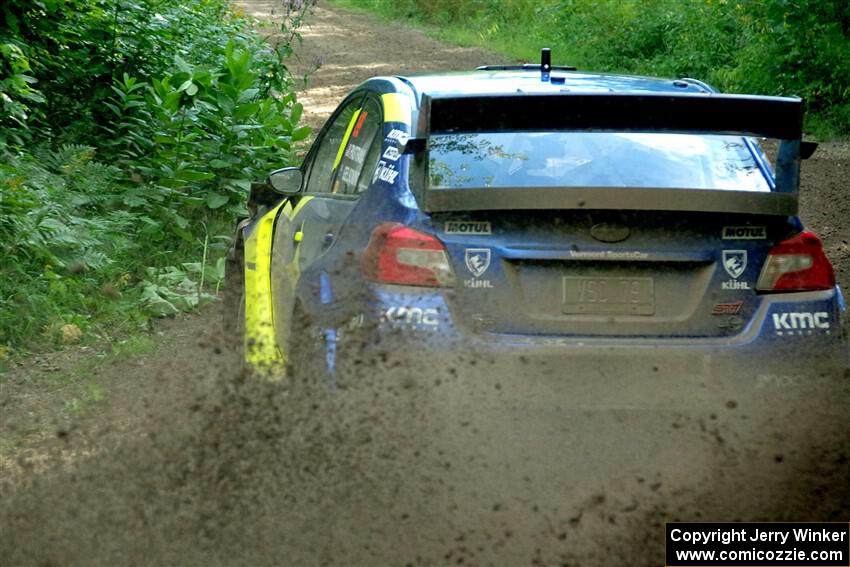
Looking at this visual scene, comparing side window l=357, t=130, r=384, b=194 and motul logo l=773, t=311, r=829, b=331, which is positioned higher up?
side window l=357, t=130, r=384, b=194

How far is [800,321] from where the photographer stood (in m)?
4.45

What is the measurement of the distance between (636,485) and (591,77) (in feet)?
7.36

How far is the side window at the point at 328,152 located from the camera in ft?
20.0

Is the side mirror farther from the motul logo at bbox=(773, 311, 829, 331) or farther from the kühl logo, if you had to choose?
the motul logo at bbox=(773, 311, 829, 331)

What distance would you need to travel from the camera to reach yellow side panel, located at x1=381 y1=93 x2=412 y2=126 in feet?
16.8

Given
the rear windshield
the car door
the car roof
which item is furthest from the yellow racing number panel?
the rear windshield

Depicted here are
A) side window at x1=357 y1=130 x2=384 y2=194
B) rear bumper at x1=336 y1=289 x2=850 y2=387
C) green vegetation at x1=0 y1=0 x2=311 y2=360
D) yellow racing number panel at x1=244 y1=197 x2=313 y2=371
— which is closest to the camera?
rear bumper at x1=336 y1=289 x2=850 y2=387

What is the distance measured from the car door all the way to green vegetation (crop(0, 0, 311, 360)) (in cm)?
213

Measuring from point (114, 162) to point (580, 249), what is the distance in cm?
635

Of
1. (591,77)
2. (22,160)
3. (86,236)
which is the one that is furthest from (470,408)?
(22,160)

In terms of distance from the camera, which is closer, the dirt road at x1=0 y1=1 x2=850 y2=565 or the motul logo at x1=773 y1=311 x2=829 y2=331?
the dirt road at x1=0 y1=1 x2=850 y2=565

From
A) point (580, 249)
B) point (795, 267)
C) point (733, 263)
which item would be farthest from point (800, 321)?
point (580, 249)

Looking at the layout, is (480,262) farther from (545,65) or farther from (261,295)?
(261,295)

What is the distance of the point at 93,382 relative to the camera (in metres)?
6.70
